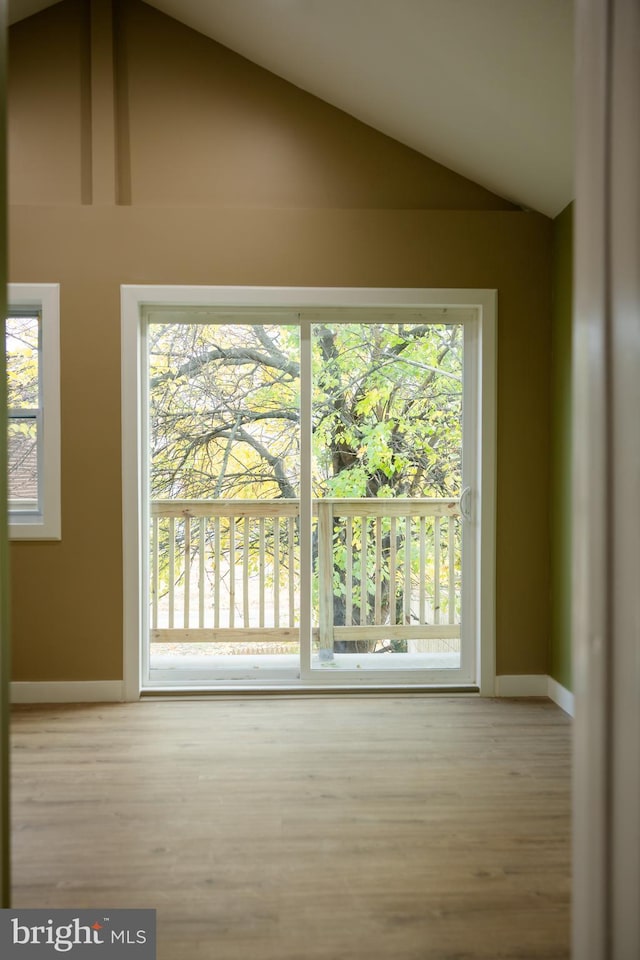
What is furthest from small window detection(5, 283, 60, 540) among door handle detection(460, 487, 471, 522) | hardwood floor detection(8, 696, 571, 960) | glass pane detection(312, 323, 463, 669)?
door handle detection(460, 487, 471, 522)

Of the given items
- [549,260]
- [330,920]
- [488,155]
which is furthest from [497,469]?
[330,920]

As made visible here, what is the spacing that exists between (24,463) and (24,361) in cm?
53

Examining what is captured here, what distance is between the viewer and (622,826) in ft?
3.03

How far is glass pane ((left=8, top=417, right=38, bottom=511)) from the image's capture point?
3305 mm

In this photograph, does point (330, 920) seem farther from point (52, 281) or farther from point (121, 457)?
point (52, 281)

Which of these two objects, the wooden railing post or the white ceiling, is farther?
the wooden railing post

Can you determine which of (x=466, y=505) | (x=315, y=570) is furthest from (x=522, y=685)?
(x=315, y=570)

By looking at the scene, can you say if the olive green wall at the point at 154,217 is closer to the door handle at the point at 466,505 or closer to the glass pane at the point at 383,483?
the glass pane at the point at 383,483

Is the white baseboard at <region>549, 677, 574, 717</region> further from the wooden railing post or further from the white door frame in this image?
the wooden railing post
